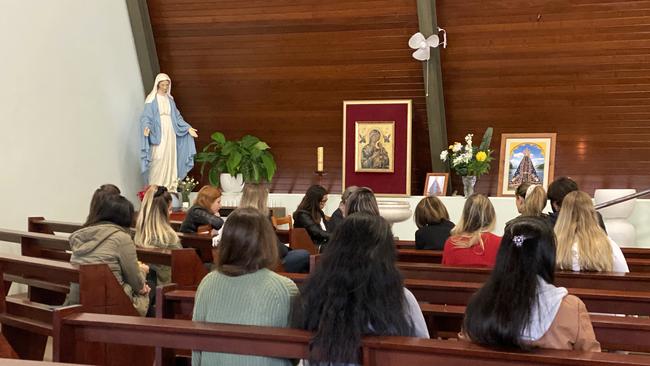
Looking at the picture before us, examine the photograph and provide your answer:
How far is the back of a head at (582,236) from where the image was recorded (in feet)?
13.1

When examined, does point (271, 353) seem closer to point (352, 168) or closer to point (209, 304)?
Answer: point (209, 304)

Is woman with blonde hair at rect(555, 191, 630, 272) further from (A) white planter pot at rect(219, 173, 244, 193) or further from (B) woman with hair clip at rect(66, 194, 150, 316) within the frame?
(A) white planter pot at rect(219, 173, 244, 193)

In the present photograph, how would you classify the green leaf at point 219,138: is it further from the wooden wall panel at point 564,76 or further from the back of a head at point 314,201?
the back of a head at point 314,201

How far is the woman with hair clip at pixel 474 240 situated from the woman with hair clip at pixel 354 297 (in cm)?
190

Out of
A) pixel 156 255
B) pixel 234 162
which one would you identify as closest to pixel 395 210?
pixel 234 162

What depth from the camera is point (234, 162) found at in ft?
31.0

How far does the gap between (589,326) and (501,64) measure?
654cm

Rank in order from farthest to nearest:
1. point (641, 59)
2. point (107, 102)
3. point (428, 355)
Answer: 1. point (107, 102)
2. point (641, 59)
3. point (428, 355)

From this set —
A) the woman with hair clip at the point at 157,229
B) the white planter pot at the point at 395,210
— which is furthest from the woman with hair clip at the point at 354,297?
the white planter pot at the point at 395,210

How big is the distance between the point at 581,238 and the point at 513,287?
1.80 meters

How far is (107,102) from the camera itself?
9.36m

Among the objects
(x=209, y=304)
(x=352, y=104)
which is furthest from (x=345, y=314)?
(x=352, y=104)

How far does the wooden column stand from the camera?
8.41 metres

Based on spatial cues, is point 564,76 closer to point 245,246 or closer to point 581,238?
point 581,238
